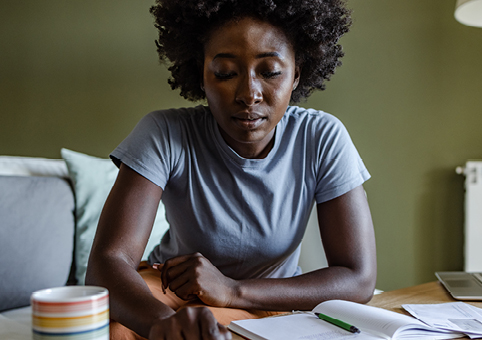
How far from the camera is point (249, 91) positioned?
3.20 feet

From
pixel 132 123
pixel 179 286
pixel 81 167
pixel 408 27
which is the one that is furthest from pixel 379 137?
pixel 179 286

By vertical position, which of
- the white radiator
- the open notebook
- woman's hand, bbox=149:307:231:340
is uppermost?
woman's hand, bbox=149:307:231:340

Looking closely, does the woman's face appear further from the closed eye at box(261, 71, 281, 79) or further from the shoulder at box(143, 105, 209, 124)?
the shoulder at box(143, 105, 209, 124)

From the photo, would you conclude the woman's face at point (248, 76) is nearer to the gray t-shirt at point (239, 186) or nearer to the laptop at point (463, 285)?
the gray t-shirt at point (239, 186)

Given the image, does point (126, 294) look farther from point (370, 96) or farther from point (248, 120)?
point (370, 96)

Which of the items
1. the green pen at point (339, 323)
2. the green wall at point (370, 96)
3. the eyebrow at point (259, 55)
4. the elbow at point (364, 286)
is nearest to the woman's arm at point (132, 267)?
the green pen at point (339, 323)

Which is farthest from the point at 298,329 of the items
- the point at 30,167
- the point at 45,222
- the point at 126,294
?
the point at 30,167

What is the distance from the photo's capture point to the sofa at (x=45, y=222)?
4.55ft

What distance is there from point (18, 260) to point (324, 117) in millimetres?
1035

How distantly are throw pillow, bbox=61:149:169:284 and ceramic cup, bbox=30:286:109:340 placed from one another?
1.15 meters

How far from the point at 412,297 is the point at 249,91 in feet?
1.88

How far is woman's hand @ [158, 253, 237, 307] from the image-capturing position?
823 mm

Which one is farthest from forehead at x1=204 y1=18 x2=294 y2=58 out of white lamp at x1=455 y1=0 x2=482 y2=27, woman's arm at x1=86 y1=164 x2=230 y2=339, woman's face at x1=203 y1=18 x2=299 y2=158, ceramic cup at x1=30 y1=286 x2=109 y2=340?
white lamp at x1=455 y1=0 x2=482 y2=27

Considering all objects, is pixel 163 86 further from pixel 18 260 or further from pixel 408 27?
pixel 408 27
